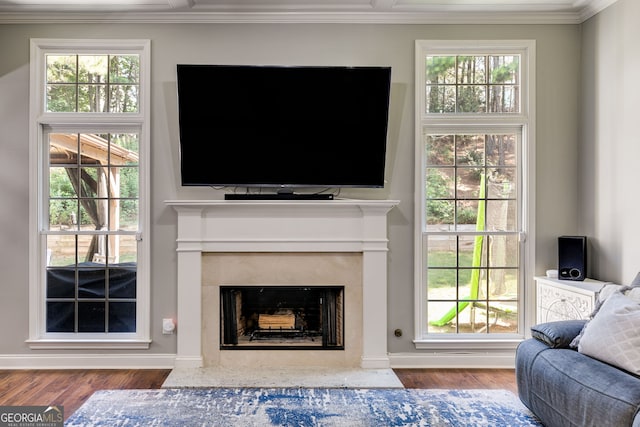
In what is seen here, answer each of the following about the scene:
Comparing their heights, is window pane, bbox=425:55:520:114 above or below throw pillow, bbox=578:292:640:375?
above

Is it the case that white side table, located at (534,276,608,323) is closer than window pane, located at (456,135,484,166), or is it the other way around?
white side table, located at (534,276,608,323)

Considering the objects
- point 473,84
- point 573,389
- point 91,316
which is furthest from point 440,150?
point 91,316

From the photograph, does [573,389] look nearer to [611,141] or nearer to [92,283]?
[611,141]

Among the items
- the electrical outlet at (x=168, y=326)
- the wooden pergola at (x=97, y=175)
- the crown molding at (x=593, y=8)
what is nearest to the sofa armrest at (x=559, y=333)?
the crown molding at (x=593, y=8)

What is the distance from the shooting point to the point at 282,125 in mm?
3598

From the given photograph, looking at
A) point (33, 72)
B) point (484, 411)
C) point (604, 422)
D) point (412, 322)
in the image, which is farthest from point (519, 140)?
point (33, 72)

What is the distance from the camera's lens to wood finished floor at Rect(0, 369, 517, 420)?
316 centimetres

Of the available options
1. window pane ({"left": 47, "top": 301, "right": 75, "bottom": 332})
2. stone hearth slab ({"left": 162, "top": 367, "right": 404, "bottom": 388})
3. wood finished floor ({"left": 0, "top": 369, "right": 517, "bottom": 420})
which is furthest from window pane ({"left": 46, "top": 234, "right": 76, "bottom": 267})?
stone hearth slab ({"left": 162, "top": 367, "right": 404, "bottom": 388})

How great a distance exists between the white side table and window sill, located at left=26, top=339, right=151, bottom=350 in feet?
10.1

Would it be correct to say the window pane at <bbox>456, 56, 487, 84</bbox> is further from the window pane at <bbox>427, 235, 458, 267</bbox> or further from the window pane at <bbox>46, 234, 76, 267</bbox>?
the window pane at <bbox>46, 234, 76, 267</bbox>

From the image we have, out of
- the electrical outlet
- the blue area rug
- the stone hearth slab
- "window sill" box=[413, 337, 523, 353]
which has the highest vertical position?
the electrical outlet

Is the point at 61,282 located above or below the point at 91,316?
above

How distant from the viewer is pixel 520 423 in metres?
2.74

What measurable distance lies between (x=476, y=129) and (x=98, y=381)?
348cm
